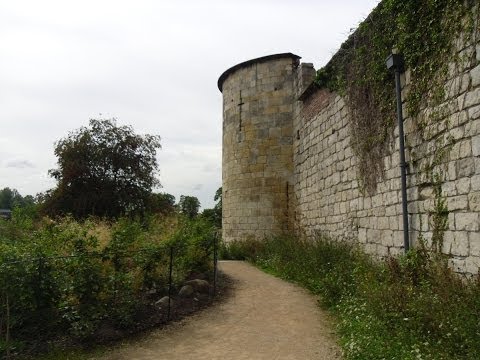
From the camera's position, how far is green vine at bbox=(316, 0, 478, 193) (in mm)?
5406

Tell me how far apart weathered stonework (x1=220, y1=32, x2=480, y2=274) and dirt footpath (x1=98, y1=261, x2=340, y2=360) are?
6.03ft

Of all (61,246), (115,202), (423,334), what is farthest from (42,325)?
(115,202)

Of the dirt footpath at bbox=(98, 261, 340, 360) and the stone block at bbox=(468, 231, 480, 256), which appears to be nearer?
the stone block at bbox=(468, 231, 480, 256)

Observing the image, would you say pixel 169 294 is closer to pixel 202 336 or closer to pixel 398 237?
pixel 202 336

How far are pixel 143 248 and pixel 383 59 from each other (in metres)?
5.02

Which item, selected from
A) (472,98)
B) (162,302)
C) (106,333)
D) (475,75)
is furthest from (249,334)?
(475,75)

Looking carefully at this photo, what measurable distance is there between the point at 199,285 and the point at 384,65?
16.4 feet

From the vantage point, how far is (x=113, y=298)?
5.61m

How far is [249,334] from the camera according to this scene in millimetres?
5547

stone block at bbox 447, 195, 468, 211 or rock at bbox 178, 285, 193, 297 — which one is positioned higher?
stone block at bbox 447, 195, 468, 211

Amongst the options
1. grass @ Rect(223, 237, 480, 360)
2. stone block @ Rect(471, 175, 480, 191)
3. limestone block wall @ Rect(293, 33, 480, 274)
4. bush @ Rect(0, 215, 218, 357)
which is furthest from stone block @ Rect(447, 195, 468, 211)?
bush @ Rect(0, 215, 218, 357)

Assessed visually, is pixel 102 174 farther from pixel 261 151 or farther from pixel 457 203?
pixel 457 203

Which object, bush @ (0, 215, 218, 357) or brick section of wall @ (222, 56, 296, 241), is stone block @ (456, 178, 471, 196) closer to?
bush @ (0, 215, 218, 357)

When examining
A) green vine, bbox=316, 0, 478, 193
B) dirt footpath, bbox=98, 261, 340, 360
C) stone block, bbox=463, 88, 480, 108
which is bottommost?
dirt footpath, bbox=98, 261, 340, 360
